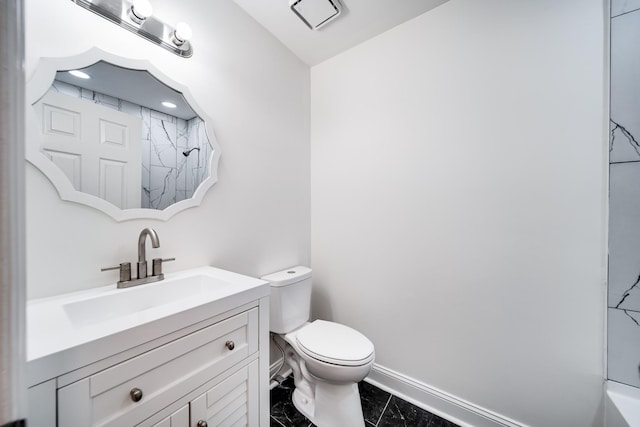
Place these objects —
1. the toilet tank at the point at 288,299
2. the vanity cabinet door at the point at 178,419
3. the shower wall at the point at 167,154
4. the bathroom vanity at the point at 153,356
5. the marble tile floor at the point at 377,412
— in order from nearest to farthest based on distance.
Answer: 1. the bathroom vanity at the point at 153,356
2. the vanity cabinet door at the point at 178,419
3. the shower wall at the point at 167,154
4. the marble tile floor at the point at 377,412
5. the toilet tank at the point at 288,299

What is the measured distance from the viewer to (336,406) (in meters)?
1.22

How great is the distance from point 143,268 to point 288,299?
78 centimetres

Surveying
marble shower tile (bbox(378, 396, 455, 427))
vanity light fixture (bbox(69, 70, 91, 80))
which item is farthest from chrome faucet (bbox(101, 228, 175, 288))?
marble shower tile (bbox(378, 396, 455, 427))

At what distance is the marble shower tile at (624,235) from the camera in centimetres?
94

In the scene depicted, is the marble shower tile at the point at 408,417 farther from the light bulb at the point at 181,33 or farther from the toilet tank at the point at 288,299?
the light bulb at the point at 181,33

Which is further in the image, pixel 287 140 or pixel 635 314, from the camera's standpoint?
pixel 287 140

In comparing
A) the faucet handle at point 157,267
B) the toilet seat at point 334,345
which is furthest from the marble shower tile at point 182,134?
the toilet seat at point 334,345

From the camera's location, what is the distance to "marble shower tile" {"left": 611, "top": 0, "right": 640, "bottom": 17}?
36.9 inches

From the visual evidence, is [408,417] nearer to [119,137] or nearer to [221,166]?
[221,166]

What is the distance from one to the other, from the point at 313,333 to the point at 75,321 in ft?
3.37

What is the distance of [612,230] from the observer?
3.21ft

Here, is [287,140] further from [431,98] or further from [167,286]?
[167,286]

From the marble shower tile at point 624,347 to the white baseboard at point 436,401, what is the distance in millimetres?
496

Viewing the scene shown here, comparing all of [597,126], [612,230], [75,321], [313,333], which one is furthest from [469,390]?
[75,321]
